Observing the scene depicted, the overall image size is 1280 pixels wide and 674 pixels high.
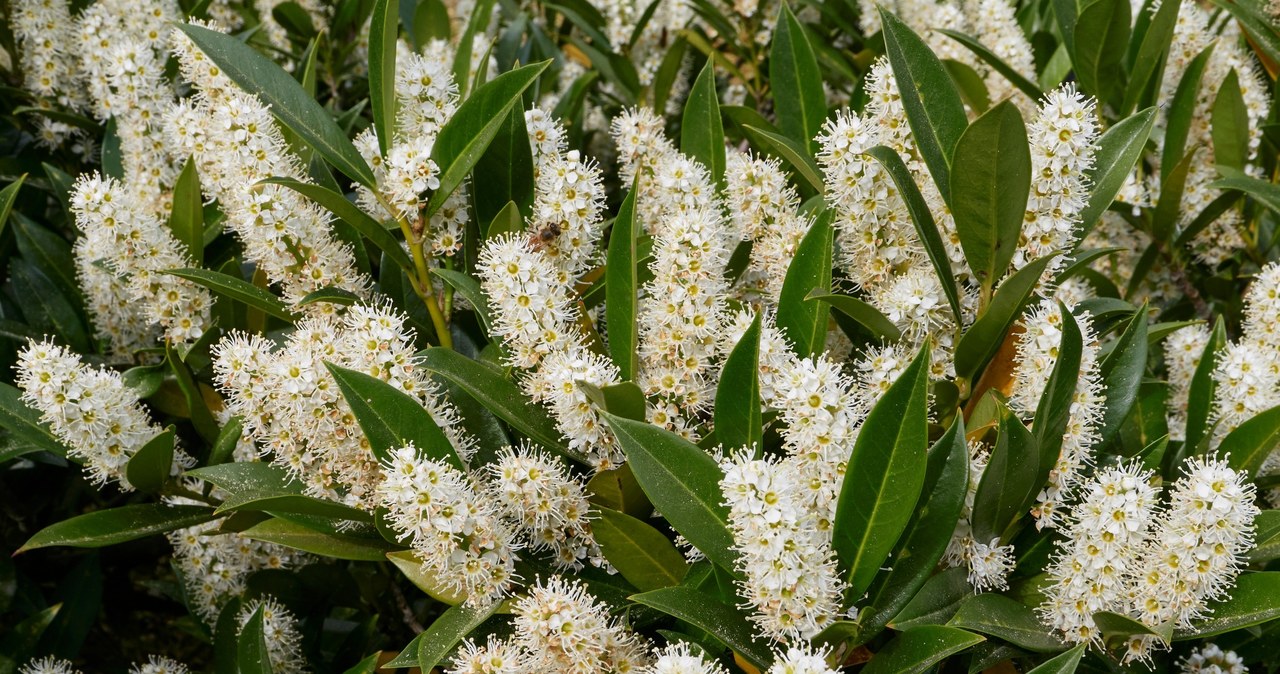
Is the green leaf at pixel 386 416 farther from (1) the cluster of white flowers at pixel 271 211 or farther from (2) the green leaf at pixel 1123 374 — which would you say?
(2) the green leaf at pixel 1123 374

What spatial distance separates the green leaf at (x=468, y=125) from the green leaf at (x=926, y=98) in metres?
0.65

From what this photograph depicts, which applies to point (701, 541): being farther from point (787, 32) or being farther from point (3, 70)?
point (3, 70)

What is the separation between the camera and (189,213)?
2.62m

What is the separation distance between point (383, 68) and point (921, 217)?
1.03 meters

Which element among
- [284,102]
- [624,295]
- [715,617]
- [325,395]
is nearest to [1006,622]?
[715,617]

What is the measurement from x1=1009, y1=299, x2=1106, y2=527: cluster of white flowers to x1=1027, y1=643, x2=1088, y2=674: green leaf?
266 millimetres

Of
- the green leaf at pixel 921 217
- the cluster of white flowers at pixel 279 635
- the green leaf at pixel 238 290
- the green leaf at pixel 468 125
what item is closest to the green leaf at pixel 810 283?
the green leaf at pixel 921 217

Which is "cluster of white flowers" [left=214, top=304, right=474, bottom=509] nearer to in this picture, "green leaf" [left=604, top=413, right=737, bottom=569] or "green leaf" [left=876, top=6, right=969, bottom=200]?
"green leaf" [left=604, top=413, right=737, bottom=569]

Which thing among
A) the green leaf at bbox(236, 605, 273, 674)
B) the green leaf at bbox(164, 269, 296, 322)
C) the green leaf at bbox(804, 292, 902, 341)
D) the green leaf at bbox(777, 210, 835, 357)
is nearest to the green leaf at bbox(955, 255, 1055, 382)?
the green leaf at bbox(804, 292, 902, 341)

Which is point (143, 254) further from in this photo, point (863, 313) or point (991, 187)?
point (991, 187)

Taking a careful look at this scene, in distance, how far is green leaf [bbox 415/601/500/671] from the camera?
169cm

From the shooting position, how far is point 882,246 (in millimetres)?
1969

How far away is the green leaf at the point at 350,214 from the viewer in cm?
194

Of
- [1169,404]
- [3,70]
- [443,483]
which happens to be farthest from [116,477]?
[1169,404]
